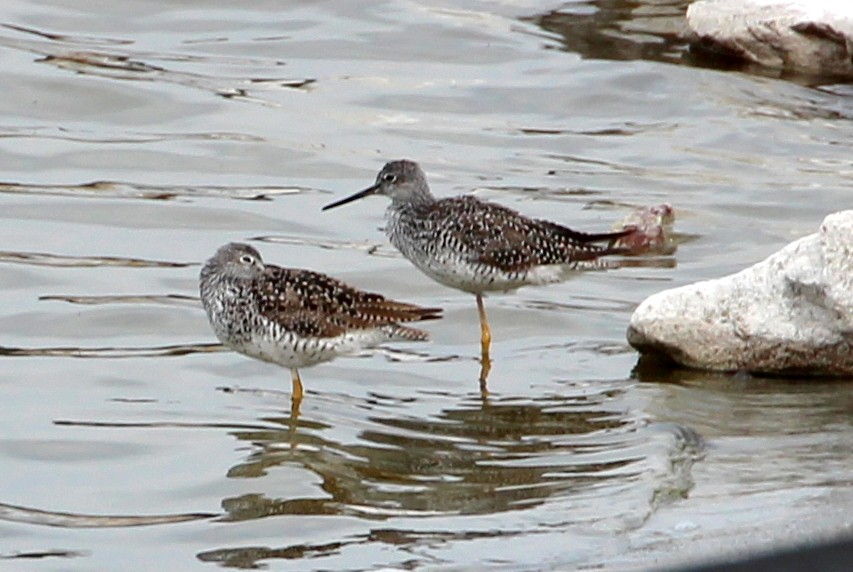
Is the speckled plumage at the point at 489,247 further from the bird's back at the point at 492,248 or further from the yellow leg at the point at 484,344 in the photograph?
the yellow leg at the point at 484,344

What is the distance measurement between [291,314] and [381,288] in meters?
2.37

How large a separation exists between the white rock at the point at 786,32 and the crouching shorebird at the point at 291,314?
23.4 feet

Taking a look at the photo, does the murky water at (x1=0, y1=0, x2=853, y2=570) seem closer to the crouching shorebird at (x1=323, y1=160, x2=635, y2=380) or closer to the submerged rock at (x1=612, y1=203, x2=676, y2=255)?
the submerged rock at (x1=612, y1=203, x2=676, y2=255)

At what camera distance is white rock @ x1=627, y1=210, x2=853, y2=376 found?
7.08 metres

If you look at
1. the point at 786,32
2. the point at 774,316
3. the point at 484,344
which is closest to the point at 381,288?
the point at 484,344

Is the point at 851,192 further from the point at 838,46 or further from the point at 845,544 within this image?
the point at 845,544

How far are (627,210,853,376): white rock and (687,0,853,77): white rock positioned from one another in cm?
660

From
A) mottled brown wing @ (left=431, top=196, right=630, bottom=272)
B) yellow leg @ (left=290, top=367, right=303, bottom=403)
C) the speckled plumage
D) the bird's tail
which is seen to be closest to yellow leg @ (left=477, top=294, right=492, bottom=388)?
the speckled plumage

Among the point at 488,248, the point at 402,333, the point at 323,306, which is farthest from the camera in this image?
the point at 488,248

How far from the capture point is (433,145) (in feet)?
40.7

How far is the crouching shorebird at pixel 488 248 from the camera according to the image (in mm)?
8531

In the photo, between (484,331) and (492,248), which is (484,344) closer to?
(484,331)

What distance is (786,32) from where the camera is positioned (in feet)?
44.9

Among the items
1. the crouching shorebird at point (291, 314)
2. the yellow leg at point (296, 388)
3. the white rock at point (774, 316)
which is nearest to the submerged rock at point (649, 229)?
the white rock at point (774, 316)
